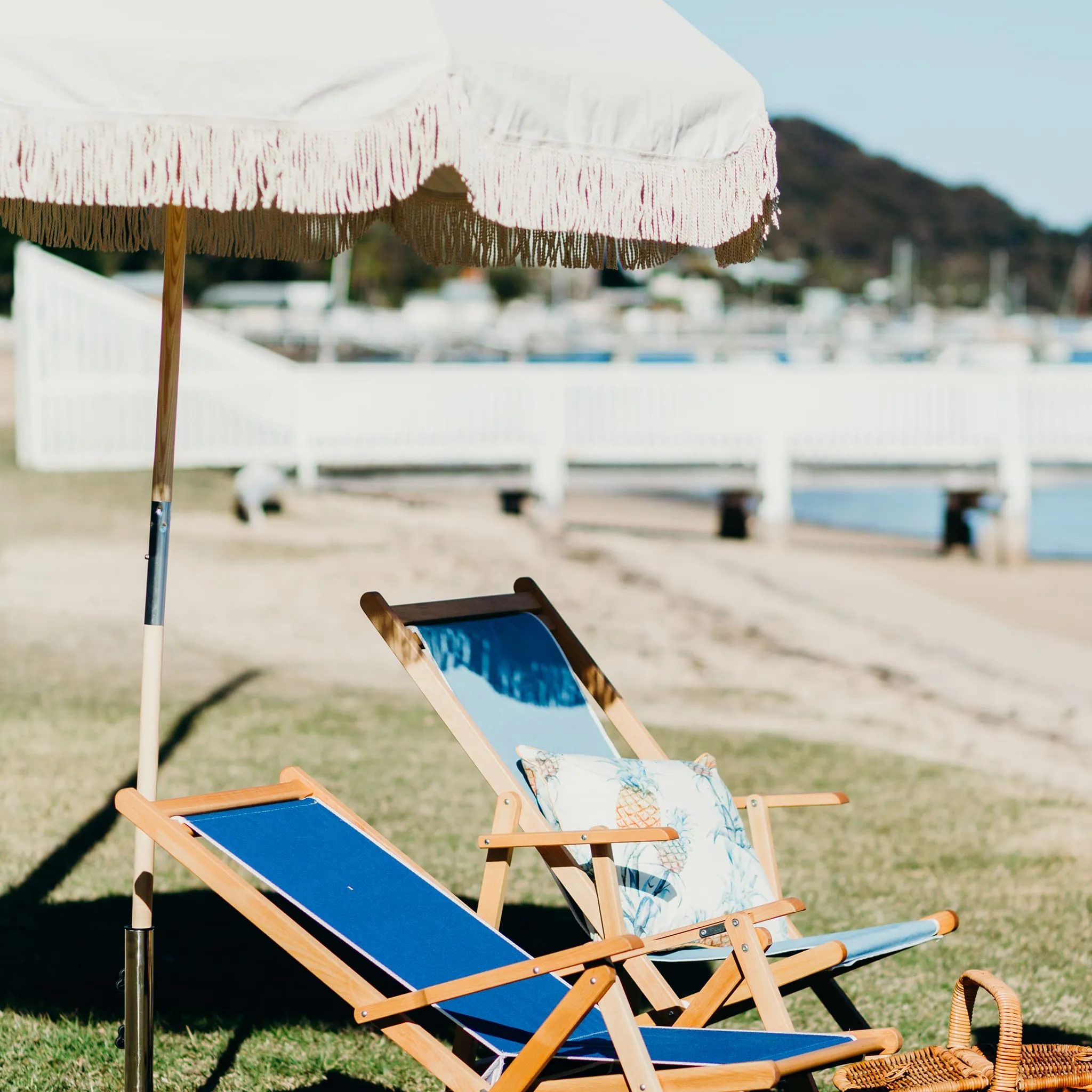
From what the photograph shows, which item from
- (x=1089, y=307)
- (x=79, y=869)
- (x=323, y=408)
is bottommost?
(x=79, y=869)

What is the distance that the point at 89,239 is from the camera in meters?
3.60

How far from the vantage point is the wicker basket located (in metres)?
2.75

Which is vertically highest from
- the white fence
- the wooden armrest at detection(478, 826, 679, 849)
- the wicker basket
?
the white fence

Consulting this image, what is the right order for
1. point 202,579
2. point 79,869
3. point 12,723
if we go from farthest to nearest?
point 202,579 → point 12,723 → point 79,869

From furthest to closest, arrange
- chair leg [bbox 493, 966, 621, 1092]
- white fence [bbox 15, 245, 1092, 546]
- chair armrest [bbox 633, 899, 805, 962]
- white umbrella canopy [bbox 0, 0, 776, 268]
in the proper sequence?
white fence [bbox 15, 245, 1092, 546] → chair armrest [bbox 633, 899, 805, 962] → chair leg [bbox 493, 966, 621, 1092] → white umbrella canopy [bbox 0, 0, 776, 268]

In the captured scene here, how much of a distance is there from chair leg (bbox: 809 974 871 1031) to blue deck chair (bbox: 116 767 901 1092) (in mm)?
506

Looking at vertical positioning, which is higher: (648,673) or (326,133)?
(326,133)

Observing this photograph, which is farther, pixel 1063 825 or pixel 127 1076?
pixel 1063 825

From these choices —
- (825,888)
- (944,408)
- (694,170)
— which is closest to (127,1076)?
(694,170)

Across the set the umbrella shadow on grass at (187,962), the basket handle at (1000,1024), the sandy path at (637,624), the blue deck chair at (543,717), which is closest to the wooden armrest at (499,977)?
the blue deck chair at (543,717)

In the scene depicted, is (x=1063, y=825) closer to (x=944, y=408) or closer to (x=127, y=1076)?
(x=127, y=1076)

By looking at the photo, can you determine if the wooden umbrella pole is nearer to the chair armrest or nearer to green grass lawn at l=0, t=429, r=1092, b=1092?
green grass lawn at l=0, t=429, r=1092, b=1092

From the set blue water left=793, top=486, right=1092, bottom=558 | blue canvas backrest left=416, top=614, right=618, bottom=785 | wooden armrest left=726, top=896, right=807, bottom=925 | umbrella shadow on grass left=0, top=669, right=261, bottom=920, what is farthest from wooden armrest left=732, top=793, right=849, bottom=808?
blue water left=793, top=486, right=1092, bottom=558

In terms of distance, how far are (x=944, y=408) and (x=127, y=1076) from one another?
14332mm
